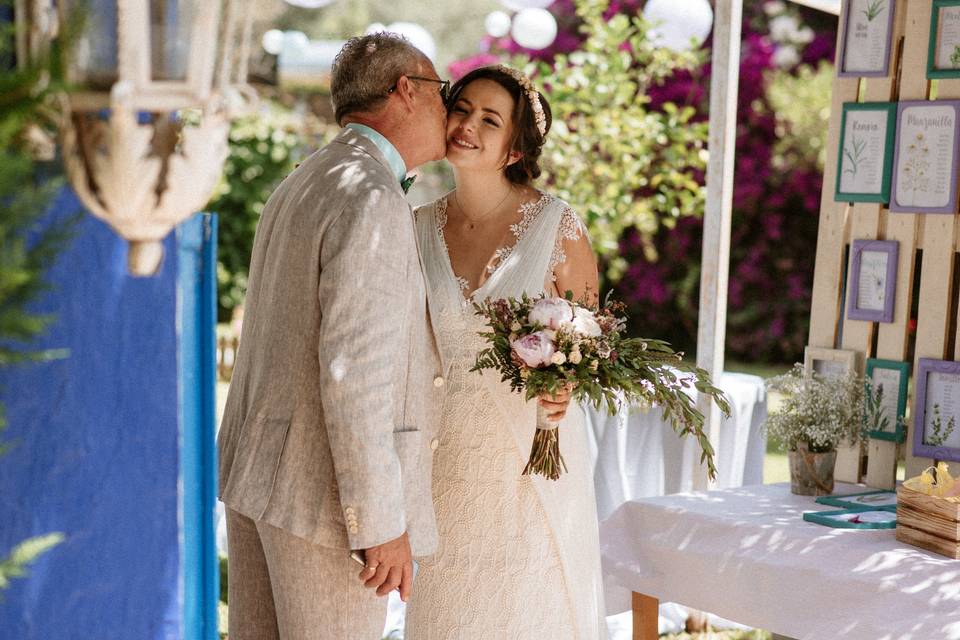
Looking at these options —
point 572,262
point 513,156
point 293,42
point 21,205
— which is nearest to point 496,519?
point 572,262

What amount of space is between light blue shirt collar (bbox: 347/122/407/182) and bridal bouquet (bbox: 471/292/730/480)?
1.99 ft

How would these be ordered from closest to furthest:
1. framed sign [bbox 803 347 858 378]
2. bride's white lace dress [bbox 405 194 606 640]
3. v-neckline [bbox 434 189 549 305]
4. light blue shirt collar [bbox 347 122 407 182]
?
light blue shirt collar [bbox 347 122 407 182] → bride's white lace dress [bbox 405 194 606 640] → v-neckline [bbox 434 189 549 305] → framed sign [bbox 803 347 858 378]

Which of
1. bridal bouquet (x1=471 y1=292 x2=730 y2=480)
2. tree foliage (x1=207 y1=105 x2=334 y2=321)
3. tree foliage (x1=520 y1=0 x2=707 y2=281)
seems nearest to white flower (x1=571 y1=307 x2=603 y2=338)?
bridal bouquet (x1=471 y1=292 x2=730 y2=480)

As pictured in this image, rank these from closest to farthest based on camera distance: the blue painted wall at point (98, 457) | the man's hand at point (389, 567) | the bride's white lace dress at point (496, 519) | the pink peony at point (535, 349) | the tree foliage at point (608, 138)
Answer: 1. the blue painted wall at point (98, 457)
2. the man's hand at point (389, 567)
3. the pink peony at point (535, 349)
4. the bride's white lace dress at point (496, 519)
5. the tree foliage at point (608, 138)

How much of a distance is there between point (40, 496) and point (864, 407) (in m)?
2.95

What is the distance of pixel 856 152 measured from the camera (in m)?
3.89

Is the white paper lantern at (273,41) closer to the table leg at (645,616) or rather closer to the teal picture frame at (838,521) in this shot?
the table leg at (645,616)

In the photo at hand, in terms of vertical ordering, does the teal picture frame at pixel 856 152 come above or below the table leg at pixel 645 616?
above

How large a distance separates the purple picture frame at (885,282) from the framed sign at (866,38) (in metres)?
0.60

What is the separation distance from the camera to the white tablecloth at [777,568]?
117 inches

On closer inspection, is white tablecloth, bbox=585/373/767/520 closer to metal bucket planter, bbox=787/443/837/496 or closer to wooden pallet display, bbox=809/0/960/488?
wooden pallet display, bbox=809/0/960/488

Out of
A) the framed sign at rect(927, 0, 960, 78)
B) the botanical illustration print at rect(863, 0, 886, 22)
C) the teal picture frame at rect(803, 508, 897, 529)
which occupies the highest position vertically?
the botanical illustration print at rect(863, 0, 886, 22)

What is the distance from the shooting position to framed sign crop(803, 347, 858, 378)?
3893 millimetres

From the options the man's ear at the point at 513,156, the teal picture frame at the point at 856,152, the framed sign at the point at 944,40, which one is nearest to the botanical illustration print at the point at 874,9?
the framed sign at the point at 944,40
